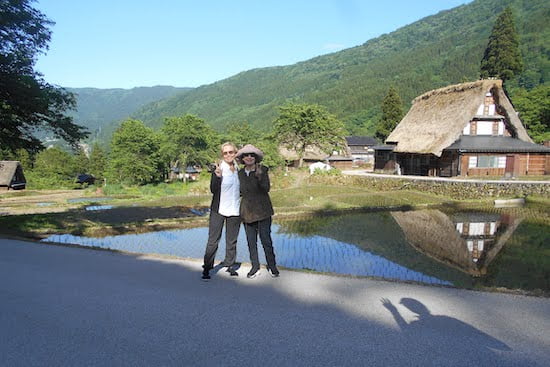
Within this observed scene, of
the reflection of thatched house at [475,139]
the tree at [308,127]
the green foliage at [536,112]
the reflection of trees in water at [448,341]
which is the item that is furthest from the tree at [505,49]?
the reflection of trees in water at [448,341]

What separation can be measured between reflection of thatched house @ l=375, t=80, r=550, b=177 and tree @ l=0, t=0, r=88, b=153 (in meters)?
21.6

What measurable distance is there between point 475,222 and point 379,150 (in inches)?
906

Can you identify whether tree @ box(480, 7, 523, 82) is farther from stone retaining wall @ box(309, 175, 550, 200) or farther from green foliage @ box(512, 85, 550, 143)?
stone retaining wall @ box(309, 175, 550, 200)

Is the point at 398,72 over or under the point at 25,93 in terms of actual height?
over

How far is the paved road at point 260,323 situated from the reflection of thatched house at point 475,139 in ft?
73.4

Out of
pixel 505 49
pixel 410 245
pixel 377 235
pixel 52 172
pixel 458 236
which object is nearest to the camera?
pixel 410 245

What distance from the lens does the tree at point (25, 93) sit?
1012 centimetres

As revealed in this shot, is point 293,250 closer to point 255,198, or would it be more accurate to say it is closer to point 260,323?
point 255,198

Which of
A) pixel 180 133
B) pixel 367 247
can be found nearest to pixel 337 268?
pixel 367 247

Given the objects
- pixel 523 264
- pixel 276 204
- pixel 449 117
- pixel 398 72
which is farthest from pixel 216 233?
pixel 398 72

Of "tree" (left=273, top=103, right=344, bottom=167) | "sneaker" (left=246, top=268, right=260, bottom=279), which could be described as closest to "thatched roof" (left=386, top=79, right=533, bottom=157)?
"tree" (left=273, top=103, right=344, bottom=167)

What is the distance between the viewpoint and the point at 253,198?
508 centimetres

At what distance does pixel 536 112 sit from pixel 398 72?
7953 centimetres

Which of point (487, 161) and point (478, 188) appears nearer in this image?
point (478, 188)
